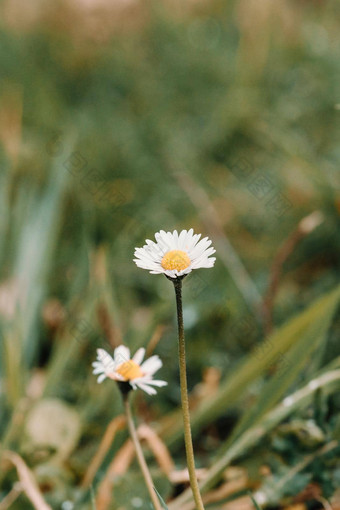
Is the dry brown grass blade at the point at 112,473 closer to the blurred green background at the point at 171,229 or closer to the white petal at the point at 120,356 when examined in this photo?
the blurred green background at the point at 171,229

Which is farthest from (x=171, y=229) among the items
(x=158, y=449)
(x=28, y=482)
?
(x=28, y=482)

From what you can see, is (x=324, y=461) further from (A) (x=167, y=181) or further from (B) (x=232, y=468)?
(A) (x=167, y=181)

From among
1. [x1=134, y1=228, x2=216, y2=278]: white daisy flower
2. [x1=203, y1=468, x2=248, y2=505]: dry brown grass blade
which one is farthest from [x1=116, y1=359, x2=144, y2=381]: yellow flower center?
[x1=203, y1=468, x2=248, y2=505]: dry brown grass blade

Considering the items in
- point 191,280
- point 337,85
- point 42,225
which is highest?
point 337,85

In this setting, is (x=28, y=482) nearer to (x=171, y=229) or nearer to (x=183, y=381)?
(x=183, y=381)

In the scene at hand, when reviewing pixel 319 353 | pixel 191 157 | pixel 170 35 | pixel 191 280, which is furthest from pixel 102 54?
pixel 319 353

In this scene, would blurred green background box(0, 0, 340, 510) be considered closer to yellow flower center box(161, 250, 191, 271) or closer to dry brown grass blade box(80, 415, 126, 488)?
dry brown grass blade box(80, 415, 126, 488)
